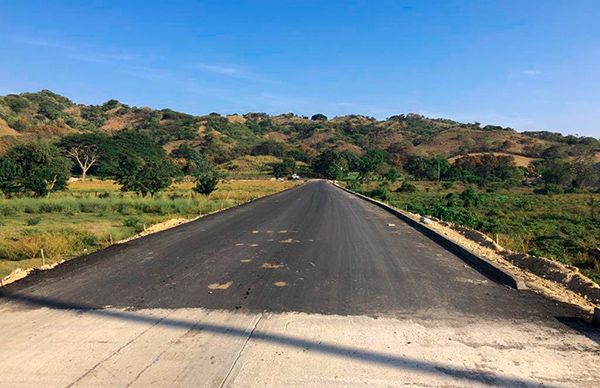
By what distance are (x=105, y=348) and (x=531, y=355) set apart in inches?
179

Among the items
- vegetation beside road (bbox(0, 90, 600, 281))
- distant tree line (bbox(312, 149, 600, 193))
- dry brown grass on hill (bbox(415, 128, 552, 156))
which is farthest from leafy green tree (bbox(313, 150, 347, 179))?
dry brown grass on hill (bbox(415, 128, 552, 156))

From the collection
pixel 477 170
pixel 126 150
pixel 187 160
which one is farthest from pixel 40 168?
pixel 477 170

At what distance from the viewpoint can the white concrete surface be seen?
4012mm

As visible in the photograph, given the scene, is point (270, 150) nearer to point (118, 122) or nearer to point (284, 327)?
point (118, 122)

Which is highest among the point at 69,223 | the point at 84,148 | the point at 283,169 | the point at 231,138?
the point at 231,138

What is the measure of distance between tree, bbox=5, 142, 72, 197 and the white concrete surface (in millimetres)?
35735

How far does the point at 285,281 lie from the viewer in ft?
25.0

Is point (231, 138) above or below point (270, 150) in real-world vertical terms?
above

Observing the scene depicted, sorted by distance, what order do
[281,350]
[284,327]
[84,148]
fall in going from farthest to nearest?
[84,148] < [284,327] < [281,350]

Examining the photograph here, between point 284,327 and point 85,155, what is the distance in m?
98.3

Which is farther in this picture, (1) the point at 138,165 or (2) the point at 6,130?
(2) the point at 6,130

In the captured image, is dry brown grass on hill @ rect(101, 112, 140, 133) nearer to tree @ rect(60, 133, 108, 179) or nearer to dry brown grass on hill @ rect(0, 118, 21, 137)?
dry brown grass on hill @ rect(0, 118, 21, 137)

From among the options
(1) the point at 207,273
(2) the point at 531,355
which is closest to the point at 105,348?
(1) the point at 207,273

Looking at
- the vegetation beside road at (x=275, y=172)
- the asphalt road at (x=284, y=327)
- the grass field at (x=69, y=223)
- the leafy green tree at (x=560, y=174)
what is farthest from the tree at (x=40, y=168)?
the leafy green tree at (x=560, y=174)
